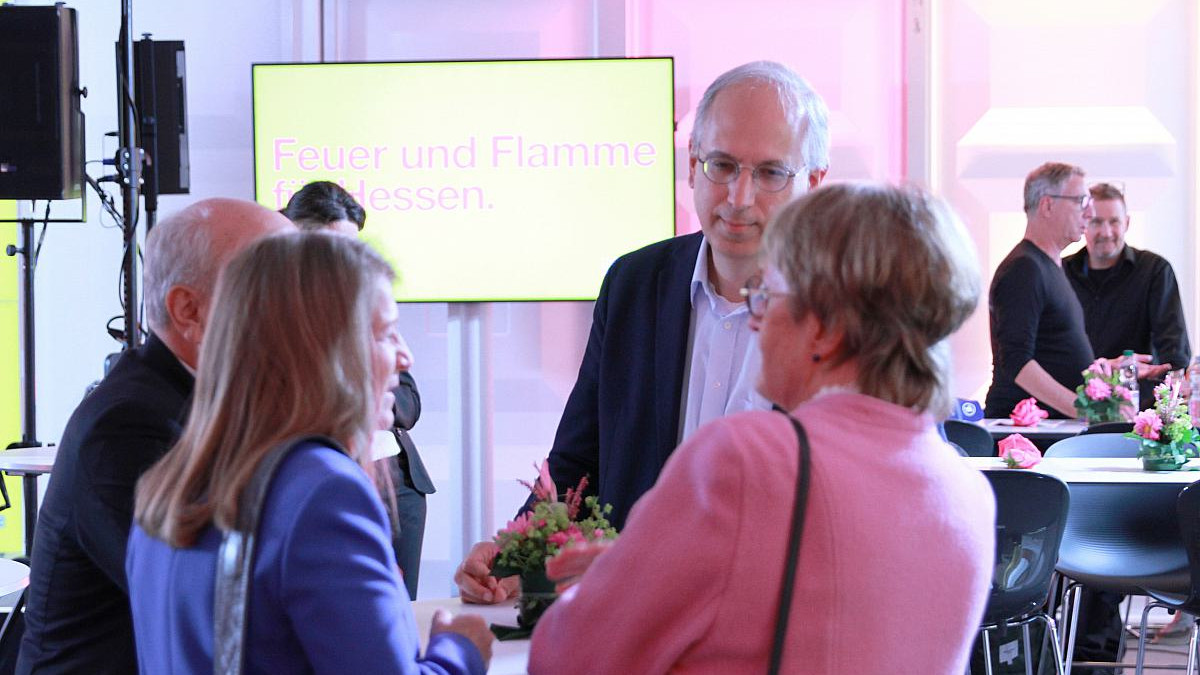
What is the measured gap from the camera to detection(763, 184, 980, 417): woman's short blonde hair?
4.50ft

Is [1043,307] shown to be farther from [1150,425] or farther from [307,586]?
[307,586]

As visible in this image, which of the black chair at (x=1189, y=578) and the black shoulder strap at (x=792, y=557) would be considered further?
the black chair at (x=1189, y=578)

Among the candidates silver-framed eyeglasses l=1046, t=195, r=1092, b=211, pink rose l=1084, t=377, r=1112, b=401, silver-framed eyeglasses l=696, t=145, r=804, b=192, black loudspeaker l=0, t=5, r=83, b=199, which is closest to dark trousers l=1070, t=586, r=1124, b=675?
pink rose l=1084, t=377, r=1112, b=401

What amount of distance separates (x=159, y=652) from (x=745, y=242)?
1228mm

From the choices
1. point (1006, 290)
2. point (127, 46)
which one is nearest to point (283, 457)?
point (127, 46)

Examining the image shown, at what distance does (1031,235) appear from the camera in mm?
5914

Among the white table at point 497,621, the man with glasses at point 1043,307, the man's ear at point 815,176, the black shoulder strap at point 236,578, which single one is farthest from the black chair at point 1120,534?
the black shoulder strap at point 236,578

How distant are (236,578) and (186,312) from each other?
0.66 metres

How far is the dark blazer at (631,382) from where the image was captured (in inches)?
92.4

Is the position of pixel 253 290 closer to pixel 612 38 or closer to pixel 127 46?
pixel 127 46

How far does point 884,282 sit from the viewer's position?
1365 millimetres

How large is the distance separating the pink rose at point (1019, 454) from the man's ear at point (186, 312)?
3035mm

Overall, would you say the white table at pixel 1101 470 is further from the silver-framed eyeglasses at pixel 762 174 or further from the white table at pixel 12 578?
the white table at pixel 12 578

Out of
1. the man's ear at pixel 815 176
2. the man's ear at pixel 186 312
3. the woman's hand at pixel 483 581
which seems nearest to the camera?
the man's ear at pixel 186 312
